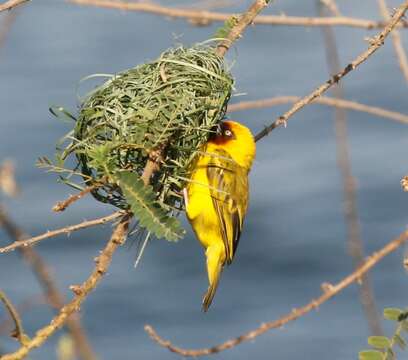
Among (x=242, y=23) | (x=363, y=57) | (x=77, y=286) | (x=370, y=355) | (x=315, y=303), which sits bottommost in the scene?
(x=370, y=355)

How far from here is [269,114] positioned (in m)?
10.7

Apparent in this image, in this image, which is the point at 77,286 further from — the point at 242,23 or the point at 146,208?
the point at 242,23

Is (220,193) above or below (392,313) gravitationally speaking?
above

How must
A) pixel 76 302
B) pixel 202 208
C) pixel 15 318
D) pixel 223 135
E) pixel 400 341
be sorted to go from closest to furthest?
1. pixel 15 318
2. pixel 76 302
3. pixel 400 341
4. pixel 223 135
5. pixel 202 208

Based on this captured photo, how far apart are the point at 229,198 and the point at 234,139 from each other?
337 millimetres

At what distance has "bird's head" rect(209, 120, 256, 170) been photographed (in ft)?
14.7

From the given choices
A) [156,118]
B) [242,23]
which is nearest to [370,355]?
[156,118]

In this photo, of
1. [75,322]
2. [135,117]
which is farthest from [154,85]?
[75,322]

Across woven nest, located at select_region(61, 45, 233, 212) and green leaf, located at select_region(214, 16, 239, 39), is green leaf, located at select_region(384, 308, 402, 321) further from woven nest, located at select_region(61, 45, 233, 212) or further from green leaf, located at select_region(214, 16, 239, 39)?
green leaf, located at select_region(214, 16, 239, 39)

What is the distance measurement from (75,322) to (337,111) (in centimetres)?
255

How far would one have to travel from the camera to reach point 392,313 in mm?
2670

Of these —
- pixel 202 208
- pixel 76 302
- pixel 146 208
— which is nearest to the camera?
pixel 76 302

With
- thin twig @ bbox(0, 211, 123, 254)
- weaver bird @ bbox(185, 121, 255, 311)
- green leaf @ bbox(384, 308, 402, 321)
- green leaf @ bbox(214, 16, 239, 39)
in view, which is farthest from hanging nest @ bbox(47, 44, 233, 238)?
green leaf @ bbox(384, 308, 402, 321)

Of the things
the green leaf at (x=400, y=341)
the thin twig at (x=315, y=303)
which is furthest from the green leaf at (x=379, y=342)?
the thin twig at (x=315, y=303)
